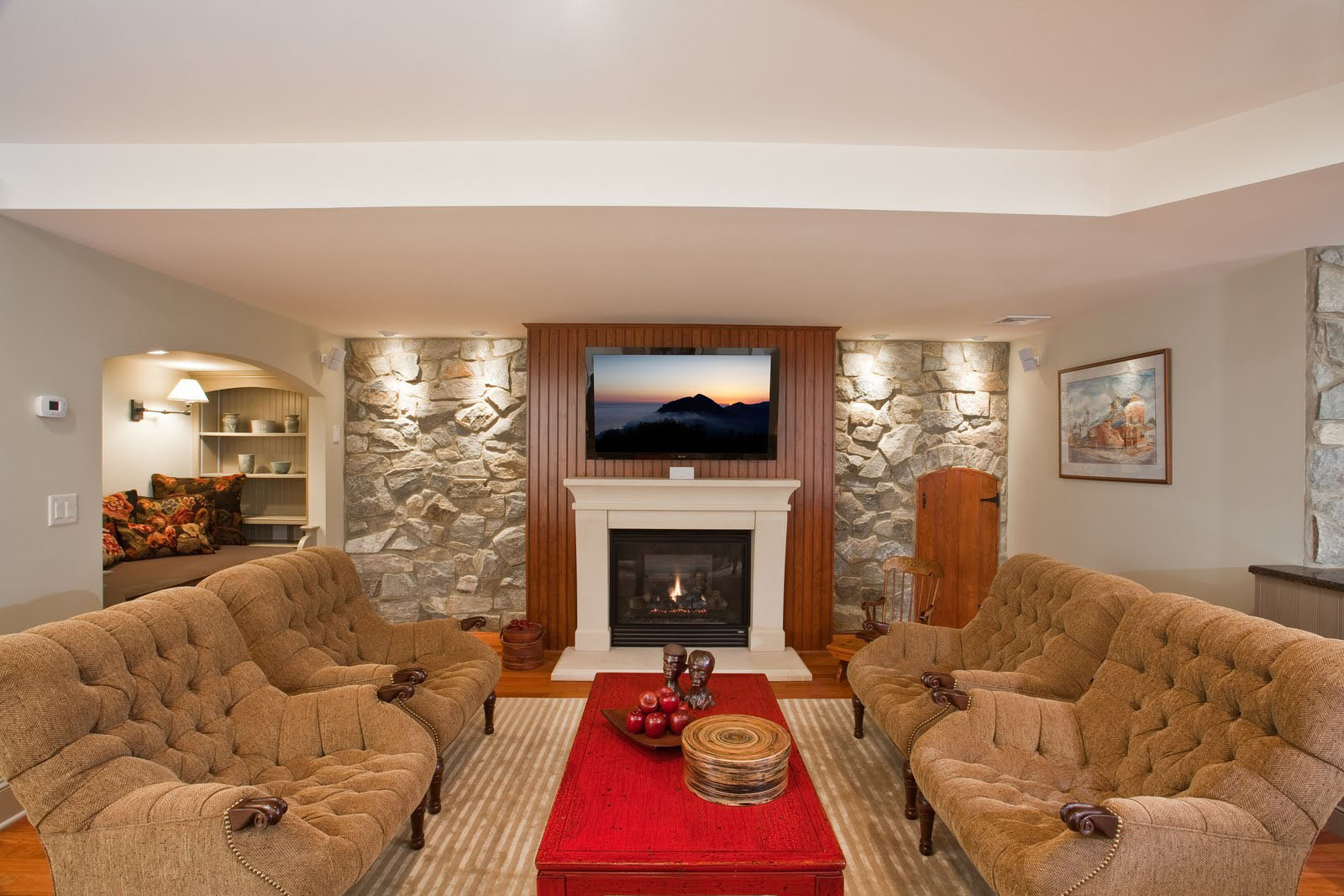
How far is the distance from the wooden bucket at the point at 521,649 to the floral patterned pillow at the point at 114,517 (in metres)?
2.65

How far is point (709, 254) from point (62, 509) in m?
2.88

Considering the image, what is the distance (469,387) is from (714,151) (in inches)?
135

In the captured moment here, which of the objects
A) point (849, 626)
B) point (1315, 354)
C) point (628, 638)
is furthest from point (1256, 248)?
point (628, 638)

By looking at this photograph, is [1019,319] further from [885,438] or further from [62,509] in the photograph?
[62,509]

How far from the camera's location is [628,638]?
477cm

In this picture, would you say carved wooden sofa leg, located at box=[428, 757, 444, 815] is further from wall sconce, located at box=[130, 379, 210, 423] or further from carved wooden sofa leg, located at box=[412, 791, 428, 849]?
wall sconce, located at box=[130, 379, 210, 423]

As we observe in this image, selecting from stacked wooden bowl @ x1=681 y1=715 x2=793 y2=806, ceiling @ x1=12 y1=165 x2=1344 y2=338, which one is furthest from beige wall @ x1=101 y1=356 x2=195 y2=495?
stacked wooden bowl @ x1=681 y1=715 x2=793 y2=806

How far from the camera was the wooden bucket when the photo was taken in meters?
4.48

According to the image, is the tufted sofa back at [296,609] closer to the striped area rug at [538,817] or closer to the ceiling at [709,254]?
the striped area rug at [538,817]

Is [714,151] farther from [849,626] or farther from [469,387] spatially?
[849,626]

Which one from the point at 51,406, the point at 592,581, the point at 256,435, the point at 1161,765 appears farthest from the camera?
the point at 256,435

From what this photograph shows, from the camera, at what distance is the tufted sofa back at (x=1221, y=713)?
1622mm

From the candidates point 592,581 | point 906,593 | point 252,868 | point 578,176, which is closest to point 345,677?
point 252,868

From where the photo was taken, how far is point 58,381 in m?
2.78
